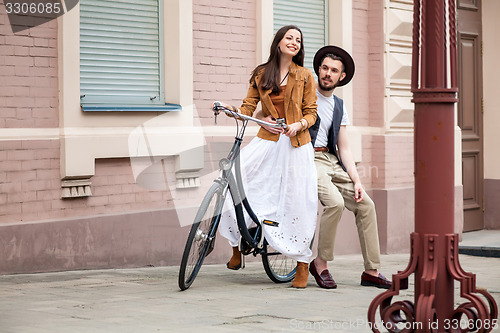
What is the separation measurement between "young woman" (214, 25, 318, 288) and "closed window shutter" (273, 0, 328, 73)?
3038mm

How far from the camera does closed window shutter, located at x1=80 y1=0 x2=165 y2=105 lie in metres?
8.52

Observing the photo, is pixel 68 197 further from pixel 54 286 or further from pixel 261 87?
pixel 261 87

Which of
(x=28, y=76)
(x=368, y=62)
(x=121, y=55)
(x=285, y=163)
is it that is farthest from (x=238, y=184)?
(x=368, y=62)

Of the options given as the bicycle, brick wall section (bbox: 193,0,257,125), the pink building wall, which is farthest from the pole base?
brick wall section (bbox: 193,0,257,125)

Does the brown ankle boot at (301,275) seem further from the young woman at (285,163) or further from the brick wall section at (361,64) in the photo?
the brick wall section at (361,64)

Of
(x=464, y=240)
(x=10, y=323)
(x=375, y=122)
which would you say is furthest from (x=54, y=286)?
(x=464, y=240)

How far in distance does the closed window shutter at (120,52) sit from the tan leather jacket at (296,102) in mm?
A: 1844

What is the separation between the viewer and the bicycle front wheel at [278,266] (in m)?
7.50

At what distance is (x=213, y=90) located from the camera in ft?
30.9

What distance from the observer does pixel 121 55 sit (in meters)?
8.80

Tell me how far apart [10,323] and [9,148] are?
249 centimetres

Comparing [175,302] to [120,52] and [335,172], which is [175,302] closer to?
[335,172]

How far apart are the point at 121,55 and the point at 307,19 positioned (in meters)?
2.72

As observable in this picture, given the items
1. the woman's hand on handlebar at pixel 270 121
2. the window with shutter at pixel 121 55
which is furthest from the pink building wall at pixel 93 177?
the woman's hand on handlebar at pixel 270 121
